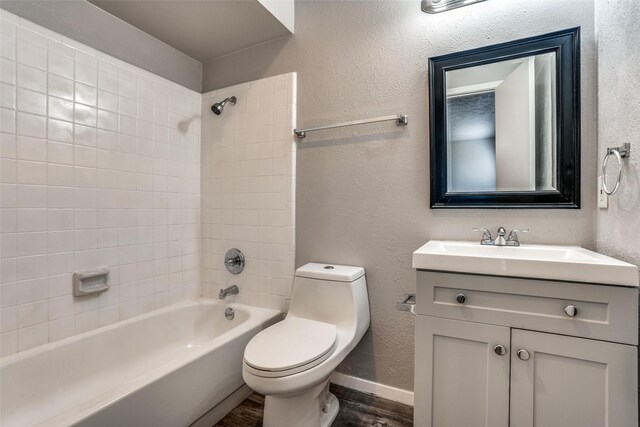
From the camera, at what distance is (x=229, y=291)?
199 cm

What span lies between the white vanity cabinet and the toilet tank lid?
0.48 meters

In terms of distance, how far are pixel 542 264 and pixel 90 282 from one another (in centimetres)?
201

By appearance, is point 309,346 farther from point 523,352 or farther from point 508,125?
point 508,125

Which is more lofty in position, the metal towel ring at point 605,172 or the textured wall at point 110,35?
the textured wall at point 110,35

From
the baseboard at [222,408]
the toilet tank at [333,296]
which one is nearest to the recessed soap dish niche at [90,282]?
the baseboard at [222,408]

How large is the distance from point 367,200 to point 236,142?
39.5 inches

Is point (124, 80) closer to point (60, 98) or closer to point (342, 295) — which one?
point (60, 98)

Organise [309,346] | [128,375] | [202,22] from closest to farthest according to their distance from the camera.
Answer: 1. [309,346]
2. [128,375]
3. [202,22]

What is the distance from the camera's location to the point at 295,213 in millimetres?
1870

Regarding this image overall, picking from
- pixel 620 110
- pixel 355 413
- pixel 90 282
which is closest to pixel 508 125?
pixel 620 110

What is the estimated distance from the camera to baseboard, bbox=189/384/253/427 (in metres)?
1.40

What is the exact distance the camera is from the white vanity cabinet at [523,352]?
2.92ft

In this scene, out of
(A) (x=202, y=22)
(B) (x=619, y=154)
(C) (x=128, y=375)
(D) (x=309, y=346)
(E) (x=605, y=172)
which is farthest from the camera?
(A) (x=202, y=22)

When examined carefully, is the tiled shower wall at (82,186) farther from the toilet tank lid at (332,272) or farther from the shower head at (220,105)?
the toilet tank lid at (332,272)
